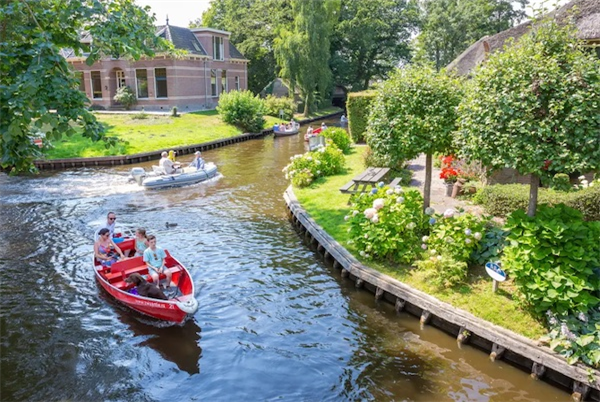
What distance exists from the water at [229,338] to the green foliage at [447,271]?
1.01 metres

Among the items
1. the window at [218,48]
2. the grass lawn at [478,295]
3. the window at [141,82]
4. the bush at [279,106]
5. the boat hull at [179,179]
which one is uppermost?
the window at [218,48]

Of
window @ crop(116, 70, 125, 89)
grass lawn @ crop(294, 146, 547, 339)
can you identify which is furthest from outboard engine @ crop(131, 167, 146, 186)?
window @ crop(116, 70, 125, 89)

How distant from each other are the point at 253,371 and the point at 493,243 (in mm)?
5741

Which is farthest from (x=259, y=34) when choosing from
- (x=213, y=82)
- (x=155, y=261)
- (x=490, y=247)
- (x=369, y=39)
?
(x=490, y=247)

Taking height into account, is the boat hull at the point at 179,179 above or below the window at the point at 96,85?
below

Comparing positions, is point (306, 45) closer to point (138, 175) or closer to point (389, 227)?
point (138, 175)

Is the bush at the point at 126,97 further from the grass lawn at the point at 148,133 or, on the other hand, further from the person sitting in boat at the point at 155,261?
the person sitting in boat at the point at 155,261

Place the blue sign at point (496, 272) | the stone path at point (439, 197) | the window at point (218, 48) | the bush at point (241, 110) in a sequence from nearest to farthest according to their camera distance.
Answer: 1. the blue sign at point (496, 272)
2. the stone path at point (439, 197)
3. the bush at point (241, 110)
4. the window at point (218, 48)

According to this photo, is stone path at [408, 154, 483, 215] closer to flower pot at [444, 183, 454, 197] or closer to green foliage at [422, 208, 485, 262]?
flower pot at [444, 183, 454, 197]

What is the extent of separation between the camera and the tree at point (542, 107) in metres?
7.98

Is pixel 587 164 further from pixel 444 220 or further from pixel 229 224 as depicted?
pixel 229 224

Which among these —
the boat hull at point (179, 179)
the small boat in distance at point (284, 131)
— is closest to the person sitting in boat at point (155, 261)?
the boat hull at point (179, 179)

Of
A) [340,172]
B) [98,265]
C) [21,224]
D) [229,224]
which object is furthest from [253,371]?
[340,172]

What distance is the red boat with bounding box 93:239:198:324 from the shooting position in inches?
371
